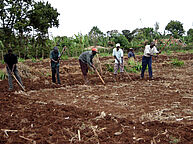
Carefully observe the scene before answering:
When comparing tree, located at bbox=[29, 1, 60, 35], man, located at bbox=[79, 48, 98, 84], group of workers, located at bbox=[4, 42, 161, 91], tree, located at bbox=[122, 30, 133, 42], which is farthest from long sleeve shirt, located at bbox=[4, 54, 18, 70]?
tree, located at bbox=[122, 30, 133, 42]

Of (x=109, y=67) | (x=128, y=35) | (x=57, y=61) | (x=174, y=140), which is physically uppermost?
(x=128, y=35)

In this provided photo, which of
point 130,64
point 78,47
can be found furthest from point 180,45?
point 130,64

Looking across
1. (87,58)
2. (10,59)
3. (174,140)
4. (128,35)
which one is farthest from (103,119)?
(128,35)

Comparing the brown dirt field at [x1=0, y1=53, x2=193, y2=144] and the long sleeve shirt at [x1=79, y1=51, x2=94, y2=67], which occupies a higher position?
the long sleeve shirt at [x1=79, y1=51, x2=94, y2=67]

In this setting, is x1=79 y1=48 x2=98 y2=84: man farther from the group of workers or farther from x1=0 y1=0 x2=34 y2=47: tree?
x1=0 y1=0 x2=34 y2=47: tree

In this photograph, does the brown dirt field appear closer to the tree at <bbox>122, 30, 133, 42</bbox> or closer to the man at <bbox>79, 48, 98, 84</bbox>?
the man at <bbox>79, 48, 98, 84</bbox>

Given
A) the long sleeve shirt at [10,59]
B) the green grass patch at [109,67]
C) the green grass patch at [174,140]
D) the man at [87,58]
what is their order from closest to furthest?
the green grass patch at [174,140] < the long sleeve shirt at [10,59] < the man at [87,58] < the green grass patch at [109,67]

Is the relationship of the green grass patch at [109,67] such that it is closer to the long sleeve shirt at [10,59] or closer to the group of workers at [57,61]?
the group of workers at [57,61]

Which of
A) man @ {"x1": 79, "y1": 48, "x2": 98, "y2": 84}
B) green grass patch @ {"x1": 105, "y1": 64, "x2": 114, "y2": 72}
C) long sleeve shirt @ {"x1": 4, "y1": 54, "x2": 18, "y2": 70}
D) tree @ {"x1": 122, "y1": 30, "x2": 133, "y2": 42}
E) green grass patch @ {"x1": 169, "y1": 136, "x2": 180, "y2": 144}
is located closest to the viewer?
green grass patch @ {"x1": 169, "y1": 136, "x2": 180, "y2": 144}

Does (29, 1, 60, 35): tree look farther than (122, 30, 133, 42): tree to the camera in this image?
No

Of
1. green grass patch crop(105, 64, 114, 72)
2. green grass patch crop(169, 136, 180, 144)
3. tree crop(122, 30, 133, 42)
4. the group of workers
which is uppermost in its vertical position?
tree crop(122, 30, 133, 42)

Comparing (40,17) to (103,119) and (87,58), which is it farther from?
(103,119)

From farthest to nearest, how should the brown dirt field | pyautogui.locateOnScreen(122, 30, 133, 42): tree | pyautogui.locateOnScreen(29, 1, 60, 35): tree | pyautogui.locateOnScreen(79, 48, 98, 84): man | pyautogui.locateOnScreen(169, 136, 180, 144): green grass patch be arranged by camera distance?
pyautogui.locateOnScreen(122, 30, 133, 42): tree < pyautogui.locateOnScreen(29, 1, 60, 35): tree < pyautogui.locateOnScreen(79, 48, 98, 84): man < the brown dirt field < pyautogui.locateOnScreen(169, 136, 180, 144): green grass patch

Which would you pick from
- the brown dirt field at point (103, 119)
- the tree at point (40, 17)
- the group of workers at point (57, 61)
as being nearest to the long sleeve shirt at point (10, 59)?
the group of workers at point (57, 61)
